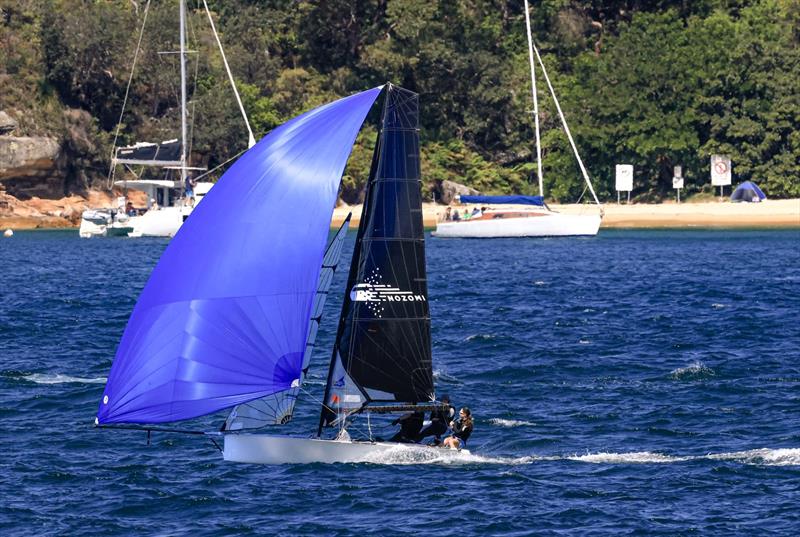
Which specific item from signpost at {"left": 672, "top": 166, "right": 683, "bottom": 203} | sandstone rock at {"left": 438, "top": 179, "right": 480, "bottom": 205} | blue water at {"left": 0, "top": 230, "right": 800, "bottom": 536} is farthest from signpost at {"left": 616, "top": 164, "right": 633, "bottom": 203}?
blue water at {"left": 0, "top": 230, "right": 800, "bottom": 536}

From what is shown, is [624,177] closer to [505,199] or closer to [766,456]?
[505,199]

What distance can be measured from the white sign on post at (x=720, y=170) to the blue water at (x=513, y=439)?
123 feet

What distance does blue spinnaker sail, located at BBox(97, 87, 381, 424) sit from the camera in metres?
20.5

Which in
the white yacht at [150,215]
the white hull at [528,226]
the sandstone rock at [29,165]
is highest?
the sandstone rock at [29,165]

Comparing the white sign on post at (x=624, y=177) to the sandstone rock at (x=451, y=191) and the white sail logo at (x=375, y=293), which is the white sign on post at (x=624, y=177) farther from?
the white sail logo at (x=375, y=293)

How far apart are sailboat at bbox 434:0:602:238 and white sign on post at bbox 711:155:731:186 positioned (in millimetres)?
7819

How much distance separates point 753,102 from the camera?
87562 mm

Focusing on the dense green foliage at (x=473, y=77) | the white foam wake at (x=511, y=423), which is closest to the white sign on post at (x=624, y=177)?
the dense green foliage at (x=473, y=77)

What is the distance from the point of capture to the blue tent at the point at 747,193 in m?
87.3

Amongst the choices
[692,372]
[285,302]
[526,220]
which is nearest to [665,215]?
[526,220]

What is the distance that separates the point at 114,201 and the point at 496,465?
252 feet

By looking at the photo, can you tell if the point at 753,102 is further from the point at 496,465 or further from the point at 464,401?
the point at 496,465

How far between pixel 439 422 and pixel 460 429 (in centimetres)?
37

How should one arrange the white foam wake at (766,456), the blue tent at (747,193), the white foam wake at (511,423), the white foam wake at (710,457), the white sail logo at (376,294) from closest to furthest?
the white sail logo at (376,294) < the white foam wake at (766,456) < the white foam wake at (710,457) < the white foam wake at (511,423) < the blue tent at (747,193)
